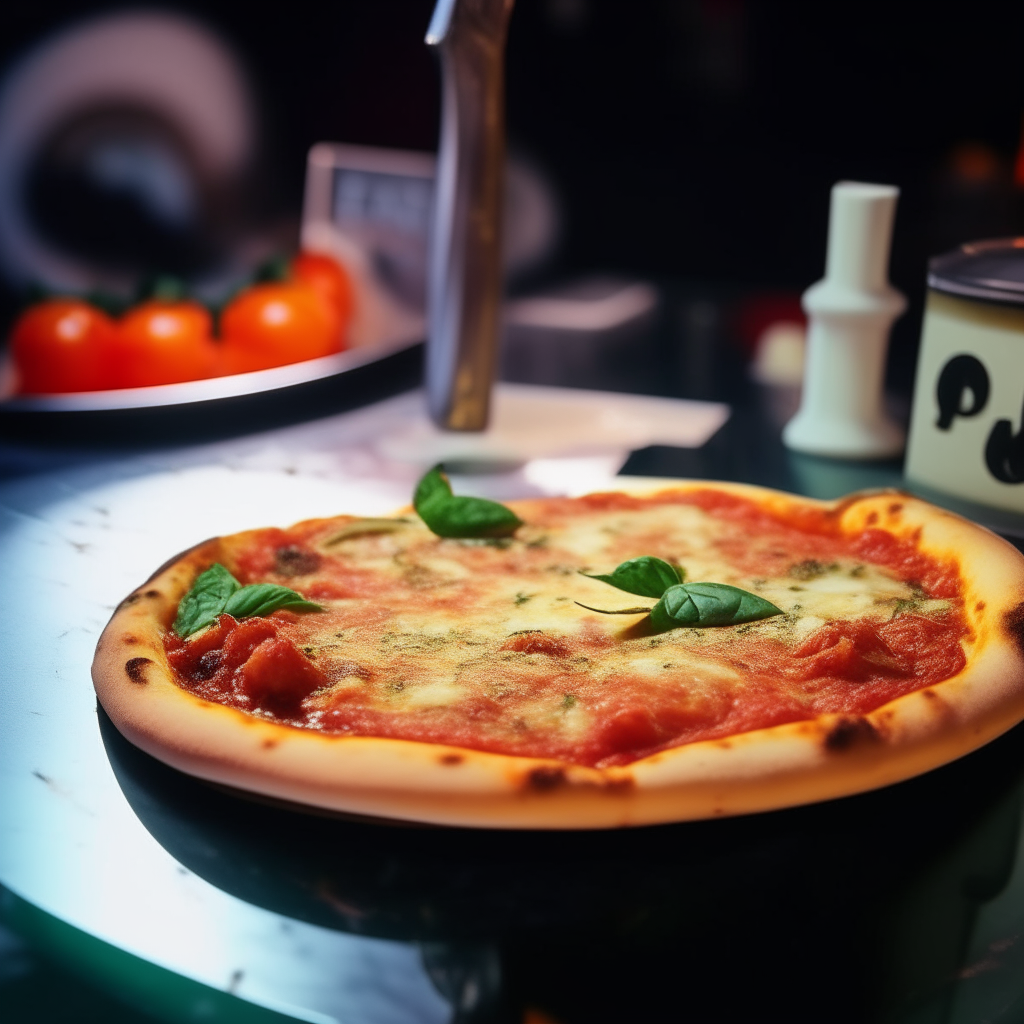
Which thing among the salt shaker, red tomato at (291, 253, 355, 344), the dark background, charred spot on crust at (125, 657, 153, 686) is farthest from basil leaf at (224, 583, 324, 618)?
the dark background

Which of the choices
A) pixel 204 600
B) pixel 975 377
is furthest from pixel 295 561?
pixel 975 377

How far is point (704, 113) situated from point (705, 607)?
93.4 inches

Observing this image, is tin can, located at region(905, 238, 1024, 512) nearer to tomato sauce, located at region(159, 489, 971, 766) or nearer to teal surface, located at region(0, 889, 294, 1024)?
tomato sauce, located at region(159, 489, 971, 766)

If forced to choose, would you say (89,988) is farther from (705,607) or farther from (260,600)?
(705,607)

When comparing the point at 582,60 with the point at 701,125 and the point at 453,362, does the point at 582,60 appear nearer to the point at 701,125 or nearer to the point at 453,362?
the point at 701,125

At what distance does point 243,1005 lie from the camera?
0.67 meters

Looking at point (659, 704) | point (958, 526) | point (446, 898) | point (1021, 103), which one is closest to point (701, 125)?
point (1021, 103)

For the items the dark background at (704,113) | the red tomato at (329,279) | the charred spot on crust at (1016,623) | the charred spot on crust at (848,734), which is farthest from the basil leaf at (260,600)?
the dark background at (704,113)

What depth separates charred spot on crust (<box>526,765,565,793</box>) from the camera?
0.81 meters

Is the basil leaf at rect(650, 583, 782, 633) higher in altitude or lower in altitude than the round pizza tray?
higher

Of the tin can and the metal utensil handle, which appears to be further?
the metal utensil handle

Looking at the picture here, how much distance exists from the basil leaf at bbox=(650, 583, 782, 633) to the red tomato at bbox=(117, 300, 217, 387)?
122cm

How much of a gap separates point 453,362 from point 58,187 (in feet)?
4.25

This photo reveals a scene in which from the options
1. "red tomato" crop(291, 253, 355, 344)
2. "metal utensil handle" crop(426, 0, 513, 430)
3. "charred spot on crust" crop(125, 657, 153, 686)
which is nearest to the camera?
"charred spot on crust" crop(125, 657, 153, 686)
